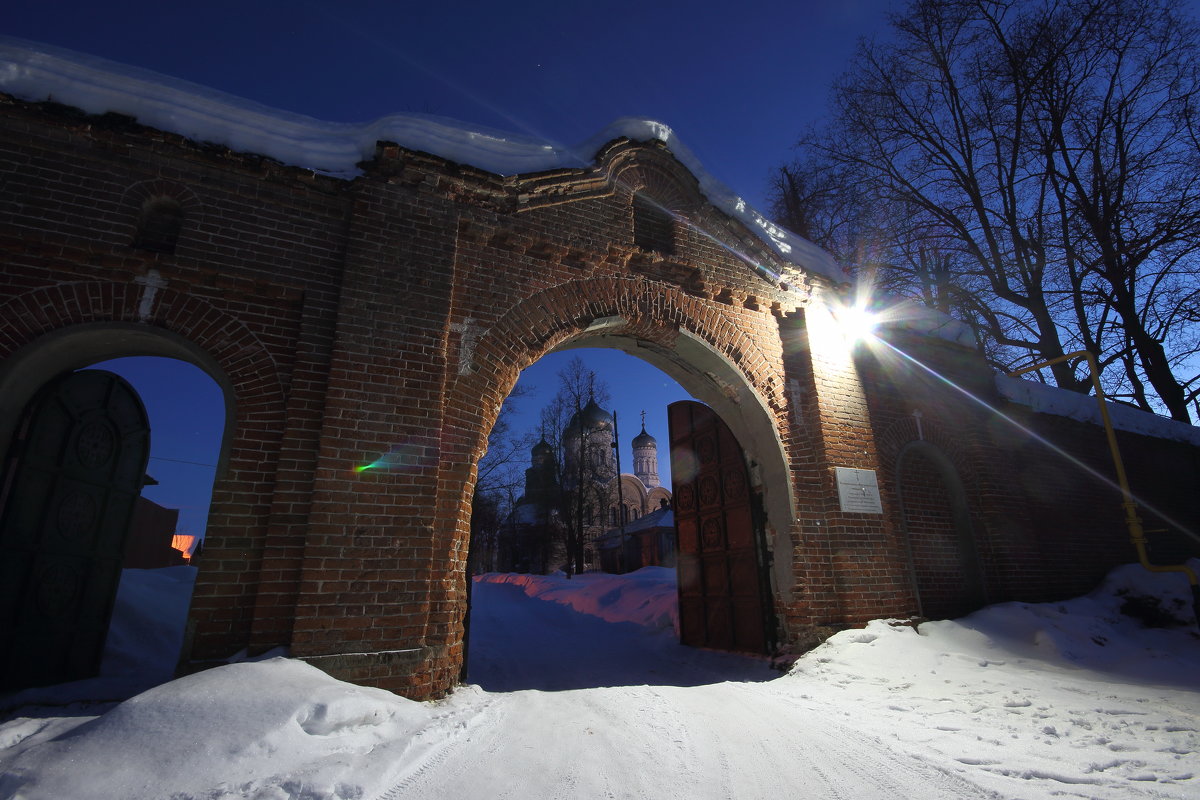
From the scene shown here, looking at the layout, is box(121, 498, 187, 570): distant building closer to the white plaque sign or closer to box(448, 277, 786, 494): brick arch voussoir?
box(448, 277, 786, 494): brick arch voussoir

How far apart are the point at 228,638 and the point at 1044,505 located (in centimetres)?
971

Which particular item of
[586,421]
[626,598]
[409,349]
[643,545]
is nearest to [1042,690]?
[409,349]

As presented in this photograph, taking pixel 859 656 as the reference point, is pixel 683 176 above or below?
above

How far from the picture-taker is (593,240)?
19.2ft

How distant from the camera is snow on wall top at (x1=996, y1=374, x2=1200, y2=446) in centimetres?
848

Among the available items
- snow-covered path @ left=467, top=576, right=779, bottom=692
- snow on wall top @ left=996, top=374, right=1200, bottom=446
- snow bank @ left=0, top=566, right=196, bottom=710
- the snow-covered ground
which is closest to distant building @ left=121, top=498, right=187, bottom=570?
snow bank @ left=0, top=566, right=196, bottom=710

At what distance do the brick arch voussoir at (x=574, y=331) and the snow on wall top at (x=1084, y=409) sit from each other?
4712 mm

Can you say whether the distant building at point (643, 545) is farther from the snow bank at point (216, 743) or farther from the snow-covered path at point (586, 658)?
the snow bank at point (216, 743)

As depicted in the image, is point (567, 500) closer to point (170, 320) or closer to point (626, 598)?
point (626, 598)

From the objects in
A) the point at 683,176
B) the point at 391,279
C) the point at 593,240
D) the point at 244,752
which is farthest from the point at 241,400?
the point at 683,176

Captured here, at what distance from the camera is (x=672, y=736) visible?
3223 mm

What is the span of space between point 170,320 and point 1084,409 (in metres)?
12.2

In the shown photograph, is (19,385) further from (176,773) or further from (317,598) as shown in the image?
(176,773)

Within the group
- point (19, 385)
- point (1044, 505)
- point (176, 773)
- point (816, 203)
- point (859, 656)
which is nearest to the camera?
point (176, 773)
